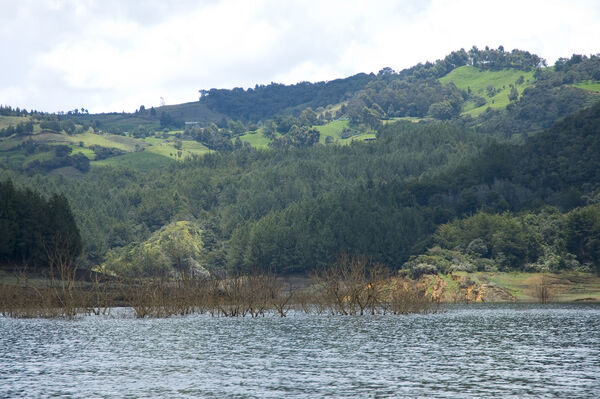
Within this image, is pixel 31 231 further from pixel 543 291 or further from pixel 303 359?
pixel 543 291

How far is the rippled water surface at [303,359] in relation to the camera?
46.9 meters

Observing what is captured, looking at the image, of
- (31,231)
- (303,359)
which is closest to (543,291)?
(31,231)

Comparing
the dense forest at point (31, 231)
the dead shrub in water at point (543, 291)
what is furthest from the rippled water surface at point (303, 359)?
the dead shrub in water at point (543, 291)

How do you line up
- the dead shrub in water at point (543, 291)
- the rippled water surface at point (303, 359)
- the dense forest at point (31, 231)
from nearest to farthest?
1. the rippled water surface at point (303, 359)
2. the dense forest at point (31, 231)
3. the dead shrub in water at point (543, 291)

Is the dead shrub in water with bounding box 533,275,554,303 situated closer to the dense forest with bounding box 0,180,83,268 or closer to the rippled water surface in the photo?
the rippled water surface

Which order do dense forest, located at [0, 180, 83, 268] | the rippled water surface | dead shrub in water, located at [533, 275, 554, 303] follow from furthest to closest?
dead shrub in water, located at [533, 275, 554, 303] < dense forest, located at [0, 180, 83, 268] < the rippled water surface

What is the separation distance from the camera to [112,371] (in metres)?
55.0

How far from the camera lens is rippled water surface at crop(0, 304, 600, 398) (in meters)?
46.9

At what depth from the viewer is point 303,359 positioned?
61.5 metres

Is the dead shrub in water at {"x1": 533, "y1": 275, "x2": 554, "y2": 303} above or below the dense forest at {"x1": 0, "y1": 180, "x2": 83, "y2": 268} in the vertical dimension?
below

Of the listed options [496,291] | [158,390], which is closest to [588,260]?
[496,291]

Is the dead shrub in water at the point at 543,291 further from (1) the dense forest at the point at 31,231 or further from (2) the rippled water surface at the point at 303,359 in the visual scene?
(1) the dense forest at the point at 31,231

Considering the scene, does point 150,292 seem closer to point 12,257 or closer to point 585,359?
point 12,257

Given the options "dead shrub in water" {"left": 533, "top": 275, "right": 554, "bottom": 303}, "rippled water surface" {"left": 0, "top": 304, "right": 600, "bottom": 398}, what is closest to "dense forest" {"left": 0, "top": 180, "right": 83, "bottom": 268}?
"rippled water surface" {"left": 0, "top": 304, "right": 600, "bottom": 398}
